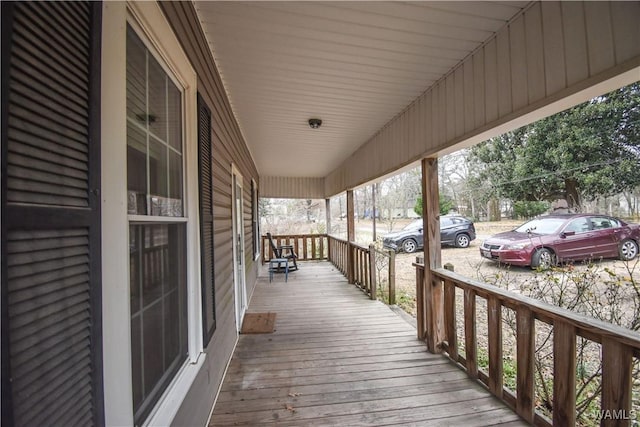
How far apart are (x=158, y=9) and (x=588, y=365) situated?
3.67 m

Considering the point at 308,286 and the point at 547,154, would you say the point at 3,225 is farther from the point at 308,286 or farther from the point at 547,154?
the point at 308,286

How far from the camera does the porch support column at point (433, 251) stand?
2.69m

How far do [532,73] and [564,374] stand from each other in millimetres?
1792

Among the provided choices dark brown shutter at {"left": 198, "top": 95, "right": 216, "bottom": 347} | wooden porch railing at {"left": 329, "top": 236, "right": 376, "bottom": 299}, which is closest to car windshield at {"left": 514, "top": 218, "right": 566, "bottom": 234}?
wooden porch railing at {"left": 329, "top": 236, "right": 376, "bottom": 299}

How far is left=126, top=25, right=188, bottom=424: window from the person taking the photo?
3.32 feet

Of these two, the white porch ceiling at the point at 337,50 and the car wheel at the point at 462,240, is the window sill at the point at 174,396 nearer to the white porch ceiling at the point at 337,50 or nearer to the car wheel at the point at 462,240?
the white porch ceiling at the point at 337,50

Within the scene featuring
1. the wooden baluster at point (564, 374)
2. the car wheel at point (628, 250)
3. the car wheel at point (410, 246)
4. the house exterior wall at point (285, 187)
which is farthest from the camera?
the house exterior wall at point (285, 187)

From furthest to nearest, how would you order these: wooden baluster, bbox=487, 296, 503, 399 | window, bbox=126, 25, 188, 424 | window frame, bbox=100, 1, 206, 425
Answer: wooden baluster, bbox=487, 296, 503, 399 → window, bbox=126, 25, 188, 424 → window frame, bbox=100, 1, 206, 425

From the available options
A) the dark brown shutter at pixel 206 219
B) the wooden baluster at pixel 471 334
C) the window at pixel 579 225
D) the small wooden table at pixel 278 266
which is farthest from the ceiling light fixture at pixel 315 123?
the small wooden table at pixel 278 266

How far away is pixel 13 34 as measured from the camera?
1.70 feet

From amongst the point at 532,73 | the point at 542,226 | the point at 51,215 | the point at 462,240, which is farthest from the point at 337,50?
the point at 462,240

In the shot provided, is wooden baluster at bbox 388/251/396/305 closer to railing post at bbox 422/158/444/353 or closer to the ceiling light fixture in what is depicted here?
railing post at bbox 422/158/444/353

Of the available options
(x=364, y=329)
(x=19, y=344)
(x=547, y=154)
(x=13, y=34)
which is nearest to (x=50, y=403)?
(x=19, y=344)

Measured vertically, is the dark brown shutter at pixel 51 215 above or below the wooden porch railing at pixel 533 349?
above
